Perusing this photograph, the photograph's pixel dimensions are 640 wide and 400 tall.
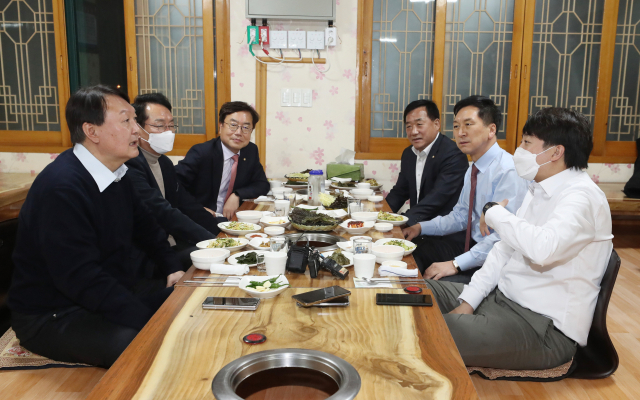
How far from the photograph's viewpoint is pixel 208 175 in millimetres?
3430

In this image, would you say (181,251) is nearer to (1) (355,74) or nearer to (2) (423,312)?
(2) (423,312)

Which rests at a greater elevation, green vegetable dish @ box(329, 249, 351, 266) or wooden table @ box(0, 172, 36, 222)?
green vegetable dish @ box(329, 249, 351, 266)

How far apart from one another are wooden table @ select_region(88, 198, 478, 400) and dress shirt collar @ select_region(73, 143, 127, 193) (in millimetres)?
624

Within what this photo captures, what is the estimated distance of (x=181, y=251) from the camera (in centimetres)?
268

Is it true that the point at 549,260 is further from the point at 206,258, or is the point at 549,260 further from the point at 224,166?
the point at 224,166

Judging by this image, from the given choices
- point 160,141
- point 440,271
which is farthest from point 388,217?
point 160,141

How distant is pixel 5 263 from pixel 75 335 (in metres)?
0.69

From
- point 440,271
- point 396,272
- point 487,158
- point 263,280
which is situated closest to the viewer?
point 263,280

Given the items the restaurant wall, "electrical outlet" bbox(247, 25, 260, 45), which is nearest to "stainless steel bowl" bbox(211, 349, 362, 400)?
the restaurant wall

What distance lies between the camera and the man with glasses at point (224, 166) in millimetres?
3359

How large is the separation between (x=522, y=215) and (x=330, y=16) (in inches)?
114

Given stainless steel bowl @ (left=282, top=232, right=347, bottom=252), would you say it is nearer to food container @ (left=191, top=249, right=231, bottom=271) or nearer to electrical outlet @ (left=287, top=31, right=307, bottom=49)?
food container @ (left=191, top=249, right=231, bottom=271)

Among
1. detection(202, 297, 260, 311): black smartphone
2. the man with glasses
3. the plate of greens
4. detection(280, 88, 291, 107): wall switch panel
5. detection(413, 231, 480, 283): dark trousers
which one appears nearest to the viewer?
detection(202, 297, 260, 311): black smartphone

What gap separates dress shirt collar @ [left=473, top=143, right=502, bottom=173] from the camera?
2574mm
